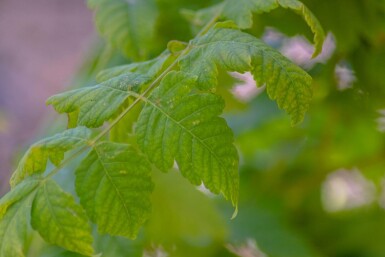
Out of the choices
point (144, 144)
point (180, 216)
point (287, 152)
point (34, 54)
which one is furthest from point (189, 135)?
point (34, 54)

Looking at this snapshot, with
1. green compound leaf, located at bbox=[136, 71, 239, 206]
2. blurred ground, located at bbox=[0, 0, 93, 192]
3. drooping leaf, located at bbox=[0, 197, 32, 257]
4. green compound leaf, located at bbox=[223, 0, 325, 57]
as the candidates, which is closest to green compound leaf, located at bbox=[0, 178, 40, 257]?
drooping leaf, located at bbox=[0, 197, 32, 257]

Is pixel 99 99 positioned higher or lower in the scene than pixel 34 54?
higher

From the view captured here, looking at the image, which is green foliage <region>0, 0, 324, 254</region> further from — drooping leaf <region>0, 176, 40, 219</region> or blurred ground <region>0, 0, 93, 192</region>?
blurred ground <region>0, 0, 93, 192</region>

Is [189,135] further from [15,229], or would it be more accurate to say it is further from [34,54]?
[34,54]

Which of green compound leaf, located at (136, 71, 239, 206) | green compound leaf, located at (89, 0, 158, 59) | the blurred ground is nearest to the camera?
green compound leaf, located at (136, 71, 239, 206)

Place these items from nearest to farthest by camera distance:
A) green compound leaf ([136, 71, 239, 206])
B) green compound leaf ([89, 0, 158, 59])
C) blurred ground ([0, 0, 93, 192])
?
1. green compound leaf ([136, 71, 239, 206])
2. green compound leaf ([89, 0, 158, 59])
3. blurred ground ([0, 0, 93, 192])

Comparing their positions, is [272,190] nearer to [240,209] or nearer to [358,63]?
[240,209]

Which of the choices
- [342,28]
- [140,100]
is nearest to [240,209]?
[342,28]
